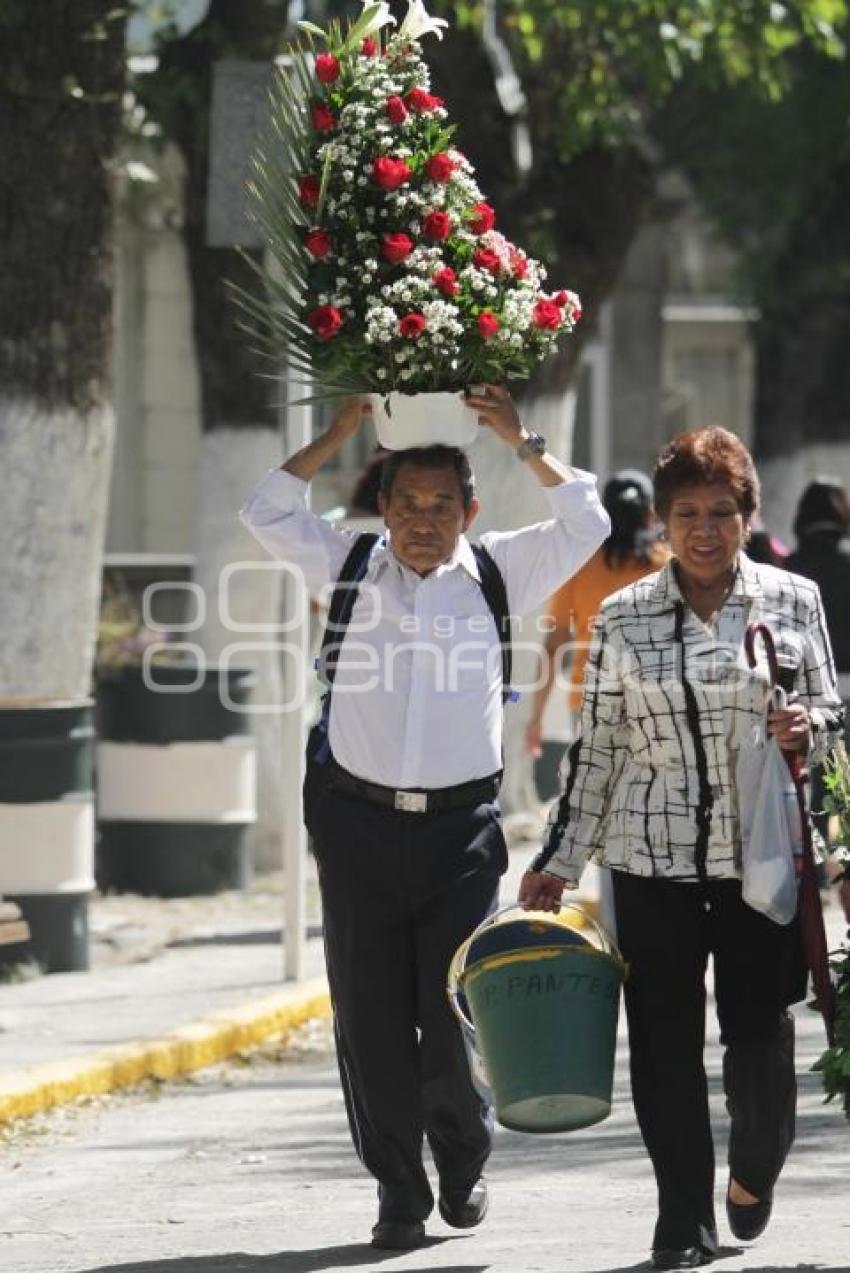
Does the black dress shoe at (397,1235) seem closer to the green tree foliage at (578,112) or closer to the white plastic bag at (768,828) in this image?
the white plastic bag at (768,828)

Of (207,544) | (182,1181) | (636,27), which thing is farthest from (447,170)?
(636,27)

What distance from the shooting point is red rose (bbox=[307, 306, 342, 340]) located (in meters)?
Result: 6.95

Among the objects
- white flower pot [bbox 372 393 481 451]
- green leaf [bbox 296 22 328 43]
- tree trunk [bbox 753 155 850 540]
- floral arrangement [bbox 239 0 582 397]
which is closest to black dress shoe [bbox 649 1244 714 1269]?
white flower pot [bbox 372 393 481 451]

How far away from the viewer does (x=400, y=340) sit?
6.93 m

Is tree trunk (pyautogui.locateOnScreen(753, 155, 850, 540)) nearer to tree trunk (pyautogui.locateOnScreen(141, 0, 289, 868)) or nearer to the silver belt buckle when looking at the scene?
tree trunk (pyautogui.locateOnScreen(141, 0, 289, 868))

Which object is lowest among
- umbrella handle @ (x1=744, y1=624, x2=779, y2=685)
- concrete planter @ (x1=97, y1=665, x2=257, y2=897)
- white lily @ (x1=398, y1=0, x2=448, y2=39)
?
concrete planter @ (x1=97, y1=665, x2=257, y2=897)

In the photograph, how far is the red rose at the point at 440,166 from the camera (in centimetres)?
706

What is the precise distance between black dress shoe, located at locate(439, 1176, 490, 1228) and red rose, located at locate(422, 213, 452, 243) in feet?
6.95

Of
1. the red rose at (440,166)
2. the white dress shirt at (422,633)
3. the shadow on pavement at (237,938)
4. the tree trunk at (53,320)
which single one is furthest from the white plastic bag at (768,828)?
the shadow on pavement at (237,938)

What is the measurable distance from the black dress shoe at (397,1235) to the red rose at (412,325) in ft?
6.45

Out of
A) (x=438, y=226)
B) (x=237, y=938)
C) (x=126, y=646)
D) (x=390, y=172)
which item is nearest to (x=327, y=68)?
(x=390, y=172)

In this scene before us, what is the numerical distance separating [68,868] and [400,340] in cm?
536

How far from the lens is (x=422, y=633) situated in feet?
23.0

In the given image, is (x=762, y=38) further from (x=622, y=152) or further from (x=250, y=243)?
(x=250, y=243)
